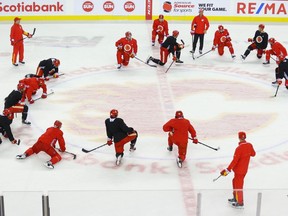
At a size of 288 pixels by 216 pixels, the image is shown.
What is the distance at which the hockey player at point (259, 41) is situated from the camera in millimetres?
14745

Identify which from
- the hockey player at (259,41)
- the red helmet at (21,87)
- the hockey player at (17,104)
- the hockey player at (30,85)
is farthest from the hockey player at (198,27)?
the hockey player at (17,104)

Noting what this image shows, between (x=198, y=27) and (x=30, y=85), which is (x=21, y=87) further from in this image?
(x=198, y=27)

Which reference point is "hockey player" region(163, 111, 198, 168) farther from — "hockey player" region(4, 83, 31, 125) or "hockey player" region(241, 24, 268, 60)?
"hockey player" region(241, 24, 268, 60)

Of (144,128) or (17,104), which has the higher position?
(17,104)

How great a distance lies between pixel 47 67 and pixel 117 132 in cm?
471

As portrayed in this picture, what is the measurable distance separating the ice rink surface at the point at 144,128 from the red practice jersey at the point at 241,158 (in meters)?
0.64

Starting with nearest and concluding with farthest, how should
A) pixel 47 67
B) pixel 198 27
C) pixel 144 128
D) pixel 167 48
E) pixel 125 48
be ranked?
pixel 144 128 < pixel 47 67 < pixel 125 48 < pixel 167 48 < pixel 198 27

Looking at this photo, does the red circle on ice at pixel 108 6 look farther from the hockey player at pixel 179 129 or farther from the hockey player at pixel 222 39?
the hockey player at pixel 179 129

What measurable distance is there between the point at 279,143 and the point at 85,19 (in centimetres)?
1076

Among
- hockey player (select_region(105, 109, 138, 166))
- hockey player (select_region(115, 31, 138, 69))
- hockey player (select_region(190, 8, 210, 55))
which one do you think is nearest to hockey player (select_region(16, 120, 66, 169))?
hockey player (select_region(105, 109, 138, 166))

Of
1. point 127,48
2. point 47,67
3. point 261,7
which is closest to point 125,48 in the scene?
point 127,48

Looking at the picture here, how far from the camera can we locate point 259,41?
14.8 m

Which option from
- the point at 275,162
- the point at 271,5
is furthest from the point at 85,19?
the point at 275,162

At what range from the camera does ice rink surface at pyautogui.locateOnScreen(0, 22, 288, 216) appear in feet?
20.2
